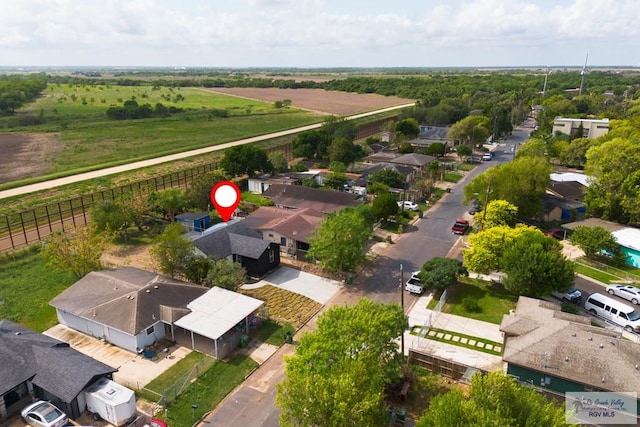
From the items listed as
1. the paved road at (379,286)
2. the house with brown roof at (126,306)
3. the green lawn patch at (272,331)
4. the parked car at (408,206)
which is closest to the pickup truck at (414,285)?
the paved road at (379,286)

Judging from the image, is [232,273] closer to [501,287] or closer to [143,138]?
[501,287]

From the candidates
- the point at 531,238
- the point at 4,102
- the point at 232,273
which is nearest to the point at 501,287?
the point at 531,238

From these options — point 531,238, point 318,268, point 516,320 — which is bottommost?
point 318,268

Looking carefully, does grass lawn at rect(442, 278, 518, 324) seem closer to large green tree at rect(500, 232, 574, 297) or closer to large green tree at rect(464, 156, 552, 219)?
large green tree at rect(500, 232, 574, 297)

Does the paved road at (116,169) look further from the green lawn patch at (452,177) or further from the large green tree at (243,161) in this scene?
the green lawn patch at (452,177)

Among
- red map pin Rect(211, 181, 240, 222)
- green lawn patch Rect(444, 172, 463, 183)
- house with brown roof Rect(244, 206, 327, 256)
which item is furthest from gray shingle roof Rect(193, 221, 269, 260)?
green lawn patch Rect(444, 172, 463, 183)

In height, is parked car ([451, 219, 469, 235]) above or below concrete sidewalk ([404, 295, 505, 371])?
above
